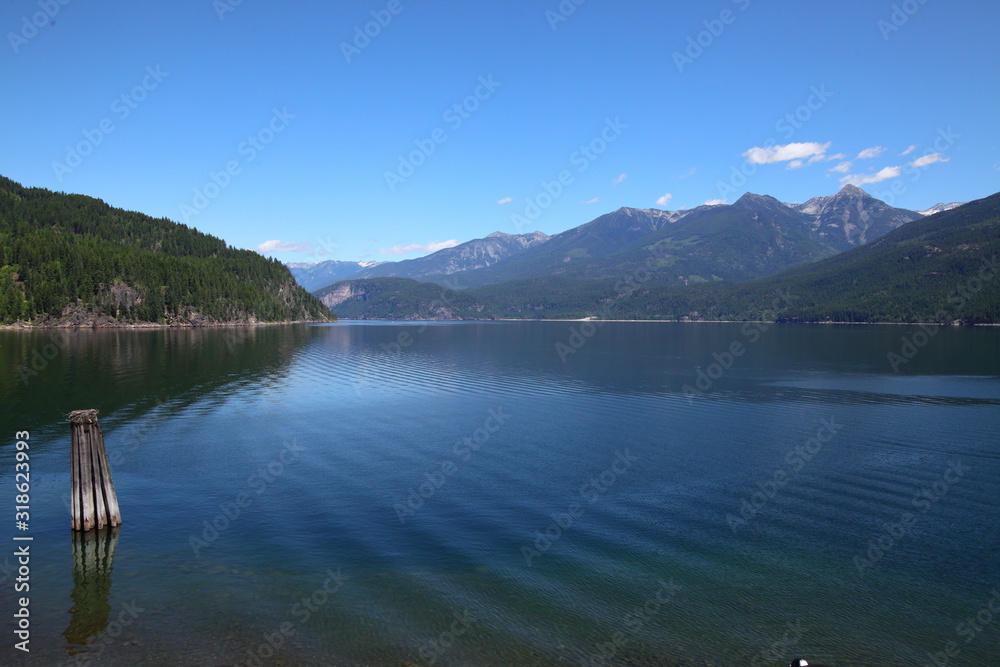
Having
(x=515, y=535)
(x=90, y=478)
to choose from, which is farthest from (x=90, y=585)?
(x=515, y=535)

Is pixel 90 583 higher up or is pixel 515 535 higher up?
pixel 90 583

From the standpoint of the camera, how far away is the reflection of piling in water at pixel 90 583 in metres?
16.3

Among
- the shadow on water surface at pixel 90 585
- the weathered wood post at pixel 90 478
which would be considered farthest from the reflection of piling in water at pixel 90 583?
the weathered wood post at pixel 90 478

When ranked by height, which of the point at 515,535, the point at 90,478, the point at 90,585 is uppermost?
the point at 90,478

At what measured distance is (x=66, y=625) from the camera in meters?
16.4

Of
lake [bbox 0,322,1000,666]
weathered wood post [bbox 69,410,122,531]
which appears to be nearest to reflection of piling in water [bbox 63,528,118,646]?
lake [bbox 0,322,1000,666]

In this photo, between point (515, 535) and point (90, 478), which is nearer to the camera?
point (90, 478)

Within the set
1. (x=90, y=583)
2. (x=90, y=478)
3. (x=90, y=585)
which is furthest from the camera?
(x=90, y=478)

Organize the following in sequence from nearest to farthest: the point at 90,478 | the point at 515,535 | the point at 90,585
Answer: the point at 90,585 < the point at 90,478 < the point at 515,535

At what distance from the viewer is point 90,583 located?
18.9 m

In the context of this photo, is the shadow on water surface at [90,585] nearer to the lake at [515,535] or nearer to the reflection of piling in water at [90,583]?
the reflection of piling in water at [90,583]

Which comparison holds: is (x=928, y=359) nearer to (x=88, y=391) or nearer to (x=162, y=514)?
(x=162, y=514)

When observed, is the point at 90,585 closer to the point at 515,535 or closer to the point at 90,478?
the point at 90,478

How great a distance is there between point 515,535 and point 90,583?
15.5 metres
